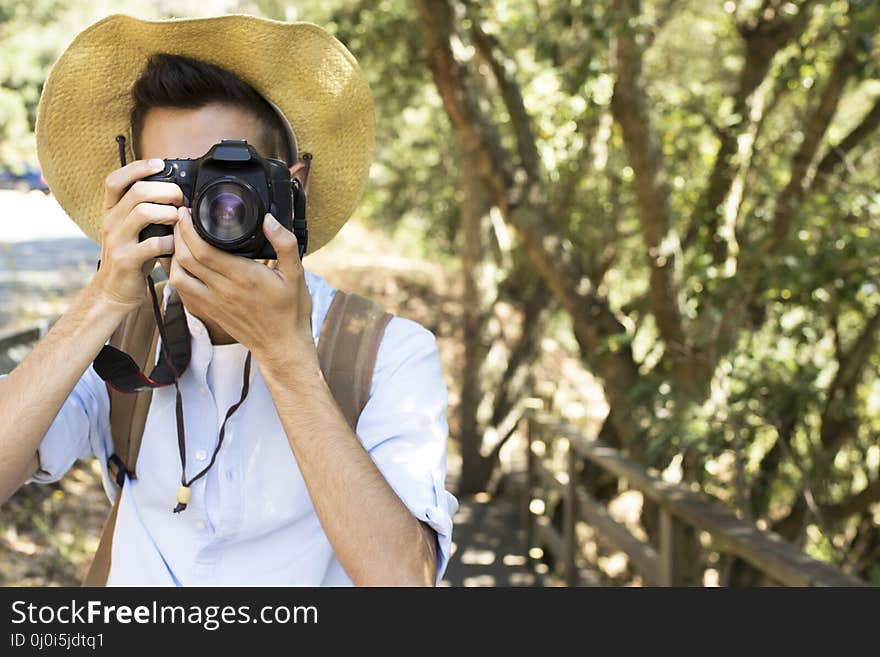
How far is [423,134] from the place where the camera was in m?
12.4

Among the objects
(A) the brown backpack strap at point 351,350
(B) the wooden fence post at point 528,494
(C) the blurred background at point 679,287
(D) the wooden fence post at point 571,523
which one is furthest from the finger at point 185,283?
(B) the wooden fence post at point 528,494

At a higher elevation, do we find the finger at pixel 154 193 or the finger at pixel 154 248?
the finger at pixel 154 193

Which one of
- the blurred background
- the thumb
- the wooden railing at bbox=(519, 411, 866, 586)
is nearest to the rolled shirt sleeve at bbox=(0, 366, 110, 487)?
the thumb

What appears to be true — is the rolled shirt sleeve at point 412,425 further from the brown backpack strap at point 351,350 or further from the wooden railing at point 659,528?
the wooden railing at point 659,528

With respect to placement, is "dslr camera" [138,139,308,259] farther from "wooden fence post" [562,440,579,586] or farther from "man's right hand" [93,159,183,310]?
"wooden fence post" [562,440,579,586]

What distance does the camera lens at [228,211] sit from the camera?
131 cm

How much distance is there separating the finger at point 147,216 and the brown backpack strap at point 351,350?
282 mm

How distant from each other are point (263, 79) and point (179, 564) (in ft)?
2.60

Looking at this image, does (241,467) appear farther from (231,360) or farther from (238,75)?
(238,75)

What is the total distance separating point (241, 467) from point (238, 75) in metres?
0.65

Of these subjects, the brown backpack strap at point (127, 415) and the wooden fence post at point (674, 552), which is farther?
the wooden fence post at point (674, 552)

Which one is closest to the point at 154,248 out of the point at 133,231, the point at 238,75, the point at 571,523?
the point at 133,231

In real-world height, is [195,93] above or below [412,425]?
above

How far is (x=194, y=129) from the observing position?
1.49 metres
